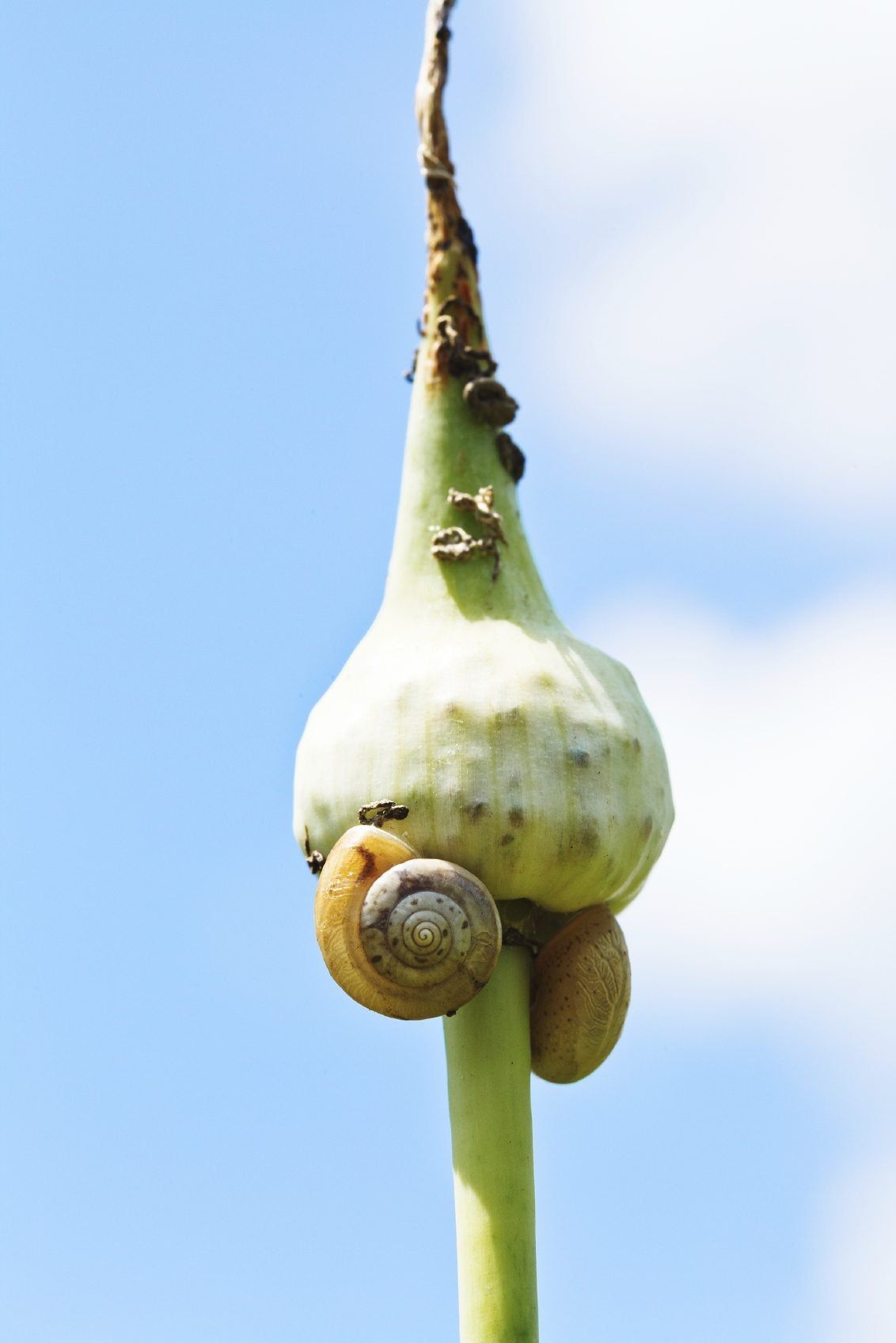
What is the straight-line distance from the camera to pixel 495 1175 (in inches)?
348

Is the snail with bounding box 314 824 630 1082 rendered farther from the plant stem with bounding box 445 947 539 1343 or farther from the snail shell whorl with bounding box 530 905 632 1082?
the snail shell whorl with bounding box 530 905 632 1082

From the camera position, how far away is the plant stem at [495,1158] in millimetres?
8719

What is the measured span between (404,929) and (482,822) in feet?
1.86

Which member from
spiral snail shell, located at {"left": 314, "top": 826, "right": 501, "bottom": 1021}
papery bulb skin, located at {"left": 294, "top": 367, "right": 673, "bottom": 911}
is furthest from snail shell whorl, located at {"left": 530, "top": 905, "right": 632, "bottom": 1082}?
spiral snail shell, located at {"left": 314, "top": 826, "right": 501, "bottom": 1021}

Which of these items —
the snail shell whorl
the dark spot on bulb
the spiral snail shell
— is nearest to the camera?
the spiral snail shell

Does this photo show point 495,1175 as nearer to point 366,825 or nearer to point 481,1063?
point 481,1063

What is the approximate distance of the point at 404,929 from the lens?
28.4ft

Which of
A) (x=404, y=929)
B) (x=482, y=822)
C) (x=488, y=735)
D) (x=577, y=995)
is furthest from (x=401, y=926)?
(x=577, y=995)

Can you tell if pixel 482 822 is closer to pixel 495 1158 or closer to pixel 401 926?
pixel 401 926

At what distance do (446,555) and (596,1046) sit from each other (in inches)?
91.6

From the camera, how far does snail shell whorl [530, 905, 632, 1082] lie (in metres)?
9.29

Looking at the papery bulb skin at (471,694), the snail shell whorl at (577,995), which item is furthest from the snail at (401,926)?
the snail shell whorl at (577,995)

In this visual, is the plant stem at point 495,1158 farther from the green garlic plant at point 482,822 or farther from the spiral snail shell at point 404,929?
the spiral snail shell at point 404,929

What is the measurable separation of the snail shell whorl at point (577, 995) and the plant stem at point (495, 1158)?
10 cm
